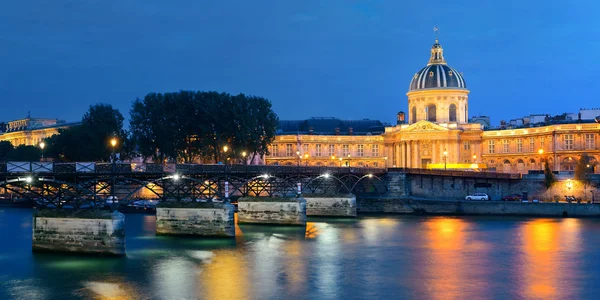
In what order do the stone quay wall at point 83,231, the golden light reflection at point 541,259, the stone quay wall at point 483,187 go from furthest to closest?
the stone quay wall at point 483,187, the stone quay wall at point 83,231, the golden light reflection at point 541,259

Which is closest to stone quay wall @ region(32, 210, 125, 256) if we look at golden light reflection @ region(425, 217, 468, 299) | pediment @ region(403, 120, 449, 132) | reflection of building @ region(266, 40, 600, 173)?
golden light reflection @ region(425, 217, 468, 299)

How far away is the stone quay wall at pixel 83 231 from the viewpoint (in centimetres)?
4872

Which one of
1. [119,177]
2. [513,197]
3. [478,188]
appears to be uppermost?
[119,177]

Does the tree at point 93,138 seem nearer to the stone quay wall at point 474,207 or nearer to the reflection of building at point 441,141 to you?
the reflection of building at point 441,141

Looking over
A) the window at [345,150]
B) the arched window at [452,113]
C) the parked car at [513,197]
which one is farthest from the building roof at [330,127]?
the parked car at [513,197]

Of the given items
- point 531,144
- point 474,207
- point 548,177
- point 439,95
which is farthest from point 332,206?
point 439,95

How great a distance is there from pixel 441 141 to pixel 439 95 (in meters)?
9.39

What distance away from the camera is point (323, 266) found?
5038cm

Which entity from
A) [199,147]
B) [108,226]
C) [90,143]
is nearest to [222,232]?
[108,226]

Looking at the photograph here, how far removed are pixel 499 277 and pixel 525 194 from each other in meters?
57.8

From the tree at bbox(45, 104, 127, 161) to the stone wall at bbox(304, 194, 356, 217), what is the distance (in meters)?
34.8

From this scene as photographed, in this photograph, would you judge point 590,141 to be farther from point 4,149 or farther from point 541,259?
point 4,149

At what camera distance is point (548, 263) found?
51.7 m

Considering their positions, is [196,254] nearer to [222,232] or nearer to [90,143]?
[222,232]
